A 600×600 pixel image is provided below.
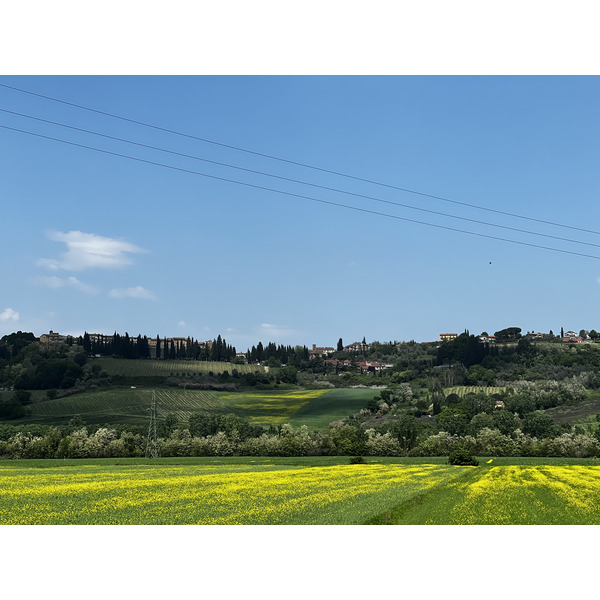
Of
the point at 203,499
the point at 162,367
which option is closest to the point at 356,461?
the point at 203,499

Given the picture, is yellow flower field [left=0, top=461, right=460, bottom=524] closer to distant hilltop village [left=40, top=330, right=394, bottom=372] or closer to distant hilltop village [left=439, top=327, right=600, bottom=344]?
distant hilltop village [left=40, top=330, right=394, bottom=372]

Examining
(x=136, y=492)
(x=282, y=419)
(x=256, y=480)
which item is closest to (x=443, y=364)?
(x=282, y=419)

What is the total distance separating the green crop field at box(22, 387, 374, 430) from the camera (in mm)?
104250

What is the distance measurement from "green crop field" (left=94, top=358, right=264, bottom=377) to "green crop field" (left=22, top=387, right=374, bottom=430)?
33.0 ft

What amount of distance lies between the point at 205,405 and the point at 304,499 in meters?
89.1

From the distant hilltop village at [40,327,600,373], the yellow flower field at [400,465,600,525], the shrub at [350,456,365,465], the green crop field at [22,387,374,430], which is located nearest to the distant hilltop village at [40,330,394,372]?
the distant hilltop village at [40,327,600,373]

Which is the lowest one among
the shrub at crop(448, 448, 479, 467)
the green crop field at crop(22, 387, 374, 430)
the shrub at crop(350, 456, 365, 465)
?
the shrub at crop(350, 456, 365, 465)

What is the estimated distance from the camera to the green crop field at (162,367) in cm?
13100

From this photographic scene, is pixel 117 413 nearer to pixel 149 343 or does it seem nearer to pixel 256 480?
pixel 149 343

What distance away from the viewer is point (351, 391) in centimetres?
14838

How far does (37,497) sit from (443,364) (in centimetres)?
14851

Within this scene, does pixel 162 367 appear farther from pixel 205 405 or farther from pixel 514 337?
pixel 514 337
